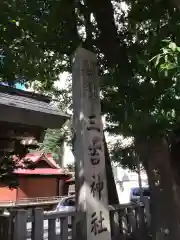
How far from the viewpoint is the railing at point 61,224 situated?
4035 millimetres

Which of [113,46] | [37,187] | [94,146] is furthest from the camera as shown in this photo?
[37,187]

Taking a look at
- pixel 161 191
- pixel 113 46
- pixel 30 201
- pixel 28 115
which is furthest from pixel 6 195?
pixel 28 115

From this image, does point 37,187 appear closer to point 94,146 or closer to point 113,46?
point 113,46

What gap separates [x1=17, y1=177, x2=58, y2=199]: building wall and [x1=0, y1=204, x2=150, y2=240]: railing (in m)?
15.8

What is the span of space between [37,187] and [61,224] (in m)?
18.4

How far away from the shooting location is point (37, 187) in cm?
2231

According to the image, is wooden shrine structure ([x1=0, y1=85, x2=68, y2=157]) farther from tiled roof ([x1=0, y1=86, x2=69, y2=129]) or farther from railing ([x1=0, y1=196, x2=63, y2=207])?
railing ([x1=0, y1=196, x2=63, y2=207])

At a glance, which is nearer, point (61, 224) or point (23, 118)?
point (23, 118)

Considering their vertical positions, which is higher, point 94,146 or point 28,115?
point 28,115

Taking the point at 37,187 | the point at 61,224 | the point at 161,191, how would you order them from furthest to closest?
the point at 37,187
the point at 161,191
the point at 61,224

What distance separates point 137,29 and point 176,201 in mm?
3871

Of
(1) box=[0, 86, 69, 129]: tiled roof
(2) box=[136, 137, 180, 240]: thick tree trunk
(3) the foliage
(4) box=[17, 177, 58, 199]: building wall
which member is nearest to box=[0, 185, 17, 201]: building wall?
(4) box=[17, 177, 58, 199]: building wall

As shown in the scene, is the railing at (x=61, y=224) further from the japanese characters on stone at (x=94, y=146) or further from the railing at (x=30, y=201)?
the railing at (x=30, y=201)

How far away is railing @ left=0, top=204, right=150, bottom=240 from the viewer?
404 cm
